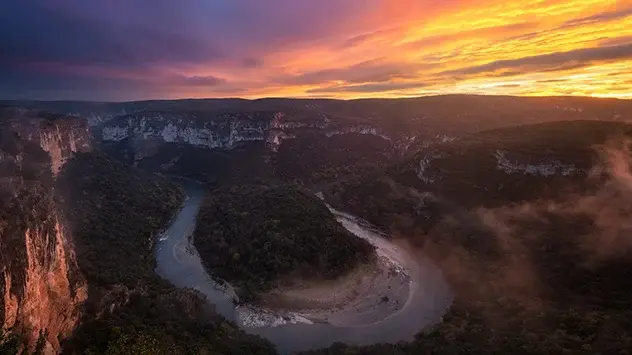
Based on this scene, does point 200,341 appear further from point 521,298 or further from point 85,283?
point 521,298

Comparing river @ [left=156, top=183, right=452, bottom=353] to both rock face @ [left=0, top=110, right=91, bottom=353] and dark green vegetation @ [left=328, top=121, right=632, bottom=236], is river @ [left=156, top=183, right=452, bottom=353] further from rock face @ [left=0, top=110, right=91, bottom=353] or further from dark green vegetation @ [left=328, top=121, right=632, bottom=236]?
rock face @ [left=0, top=110, right=91, bottom=353]

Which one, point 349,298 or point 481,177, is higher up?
point 481,177

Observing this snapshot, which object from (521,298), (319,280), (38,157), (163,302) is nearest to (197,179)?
(38,157)

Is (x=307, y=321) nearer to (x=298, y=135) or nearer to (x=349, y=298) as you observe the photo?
(x=349, y=298)

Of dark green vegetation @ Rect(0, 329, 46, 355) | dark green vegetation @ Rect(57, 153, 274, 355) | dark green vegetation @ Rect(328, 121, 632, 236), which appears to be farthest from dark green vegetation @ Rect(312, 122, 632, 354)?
dark green vegetation @ Rect(0, 329, 46, 355)

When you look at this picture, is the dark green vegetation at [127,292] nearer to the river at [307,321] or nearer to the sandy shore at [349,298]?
the river at [307,321]

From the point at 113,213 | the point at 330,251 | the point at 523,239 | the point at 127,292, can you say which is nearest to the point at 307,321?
the point at 330,251

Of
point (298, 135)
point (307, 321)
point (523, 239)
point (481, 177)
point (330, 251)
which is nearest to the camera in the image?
point (307, 321)

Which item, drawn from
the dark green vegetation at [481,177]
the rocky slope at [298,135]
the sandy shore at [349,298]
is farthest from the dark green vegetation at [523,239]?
the rocky slope at [298,135]
